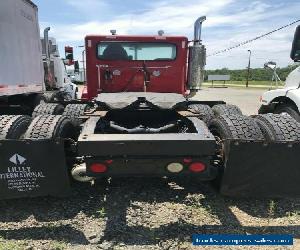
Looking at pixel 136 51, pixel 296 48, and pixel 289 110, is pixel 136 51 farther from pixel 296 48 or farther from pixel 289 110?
pixel 289 110

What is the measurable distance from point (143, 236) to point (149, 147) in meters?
0.89

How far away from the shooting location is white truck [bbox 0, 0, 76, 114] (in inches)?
254

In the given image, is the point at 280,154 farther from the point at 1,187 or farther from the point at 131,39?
the point at 131,39

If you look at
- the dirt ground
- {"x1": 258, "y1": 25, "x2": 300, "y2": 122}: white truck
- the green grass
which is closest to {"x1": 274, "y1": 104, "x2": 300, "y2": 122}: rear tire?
{"x1": 258, "y1": 25, "x2": 300, "y2": 122}: white truck

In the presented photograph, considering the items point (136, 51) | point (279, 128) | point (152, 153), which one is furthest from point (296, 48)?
point (152, 153)

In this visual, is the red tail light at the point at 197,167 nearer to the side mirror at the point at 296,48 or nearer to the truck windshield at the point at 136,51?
the side mirror at the point at 296,48

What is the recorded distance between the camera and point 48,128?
392 cm

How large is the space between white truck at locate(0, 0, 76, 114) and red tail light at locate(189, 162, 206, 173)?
3943mm

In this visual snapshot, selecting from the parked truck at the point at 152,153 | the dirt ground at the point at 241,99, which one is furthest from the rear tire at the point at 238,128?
the dirt ground at the point at 241,99

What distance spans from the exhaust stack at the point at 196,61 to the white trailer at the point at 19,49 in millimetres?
3448

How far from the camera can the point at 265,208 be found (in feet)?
14.0

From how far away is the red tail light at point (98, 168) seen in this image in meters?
3.77

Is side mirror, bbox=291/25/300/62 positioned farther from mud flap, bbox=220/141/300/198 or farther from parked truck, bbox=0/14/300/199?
mud flap, bbox=220/141/300/198

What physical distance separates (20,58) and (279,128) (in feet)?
17.8
